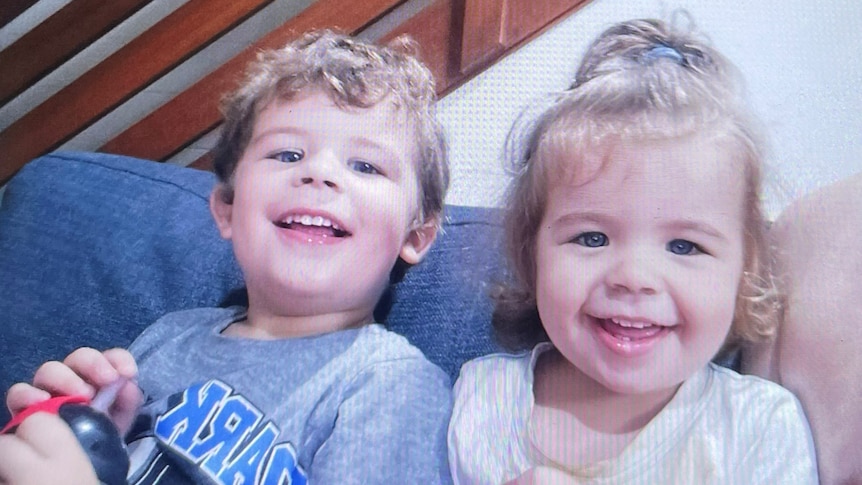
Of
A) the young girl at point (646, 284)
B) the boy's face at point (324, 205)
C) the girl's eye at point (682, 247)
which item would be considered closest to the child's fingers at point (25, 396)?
the boy's face at point (324, 205)

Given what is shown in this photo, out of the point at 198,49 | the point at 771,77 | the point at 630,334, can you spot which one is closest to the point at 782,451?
the point at 630,334

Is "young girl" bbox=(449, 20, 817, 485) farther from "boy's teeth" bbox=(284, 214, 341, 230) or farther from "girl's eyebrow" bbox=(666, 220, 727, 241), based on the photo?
"boy's teeth" bbox=(284, 214, 341, 230)

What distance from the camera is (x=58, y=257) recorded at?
650 mm

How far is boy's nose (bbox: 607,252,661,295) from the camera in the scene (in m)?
0.40

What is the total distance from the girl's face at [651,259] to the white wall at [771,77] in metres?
0.06

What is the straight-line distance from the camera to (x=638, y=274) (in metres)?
0.40

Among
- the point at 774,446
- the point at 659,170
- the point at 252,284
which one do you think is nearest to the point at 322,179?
the point at 252,284

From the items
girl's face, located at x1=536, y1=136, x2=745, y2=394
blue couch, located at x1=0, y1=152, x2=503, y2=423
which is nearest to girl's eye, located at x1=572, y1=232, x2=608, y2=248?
girl's face, located at x1=536, y1=136, x2=745, y2=394

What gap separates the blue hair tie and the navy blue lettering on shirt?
1.04 ft

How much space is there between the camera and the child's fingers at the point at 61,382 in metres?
0.45

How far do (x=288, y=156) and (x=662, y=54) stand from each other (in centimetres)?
25

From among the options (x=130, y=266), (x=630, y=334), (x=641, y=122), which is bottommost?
(x=130, y=266)

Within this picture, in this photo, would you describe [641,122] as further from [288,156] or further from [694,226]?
[288,156]

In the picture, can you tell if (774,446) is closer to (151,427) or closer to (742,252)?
(742,252)
